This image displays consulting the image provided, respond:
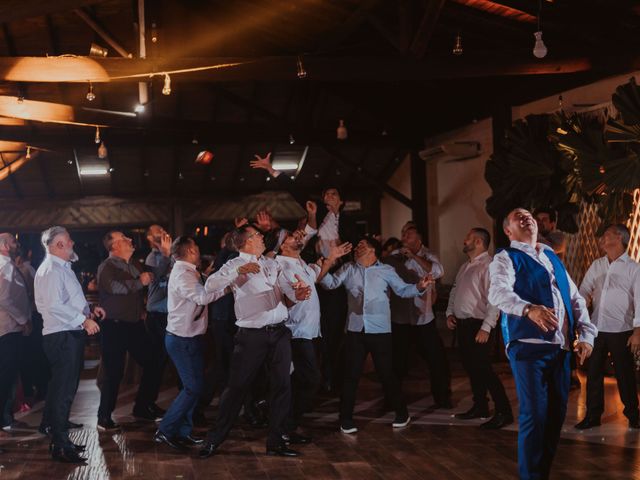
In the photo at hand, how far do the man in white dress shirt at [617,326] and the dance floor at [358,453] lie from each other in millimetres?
174

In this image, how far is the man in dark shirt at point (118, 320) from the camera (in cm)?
662

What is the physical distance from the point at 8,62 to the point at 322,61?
2.89 m

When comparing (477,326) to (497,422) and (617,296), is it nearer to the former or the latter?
(497,422)

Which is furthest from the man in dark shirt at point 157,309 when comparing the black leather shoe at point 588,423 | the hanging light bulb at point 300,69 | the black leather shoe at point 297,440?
the black leather shoe at point 588,423

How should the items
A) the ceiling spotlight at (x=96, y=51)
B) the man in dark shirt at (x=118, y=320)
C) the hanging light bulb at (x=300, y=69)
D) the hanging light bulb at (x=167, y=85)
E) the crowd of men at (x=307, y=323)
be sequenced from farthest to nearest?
the ceiling spotlight at (x=96, y=51) < the hanging light bulb at (x=300, y=69) < the hanging light bulb at (x=167, y=85) < the man in dark shirt at (x=118, y=320) < the crowd of men at (x=307, y=323)

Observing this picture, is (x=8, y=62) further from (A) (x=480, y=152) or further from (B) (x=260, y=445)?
(A) (x=480, y=152)

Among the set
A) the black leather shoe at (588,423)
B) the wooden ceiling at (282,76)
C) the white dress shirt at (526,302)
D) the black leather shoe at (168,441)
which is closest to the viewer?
the white dress shirt at (526,302)

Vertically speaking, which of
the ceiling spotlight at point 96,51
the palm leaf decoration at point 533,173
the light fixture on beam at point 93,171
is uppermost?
the ceiling spotlight at point 96,51

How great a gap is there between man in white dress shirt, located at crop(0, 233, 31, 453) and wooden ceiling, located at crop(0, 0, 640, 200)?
185cm

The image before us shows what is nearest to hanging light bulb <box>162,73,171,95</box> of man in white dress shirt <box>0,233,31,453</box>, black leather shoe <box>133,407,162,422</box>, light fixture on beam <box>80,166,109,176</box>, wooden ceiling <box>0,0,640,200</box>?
wooden ceiling <box>0,0,640,200</box>

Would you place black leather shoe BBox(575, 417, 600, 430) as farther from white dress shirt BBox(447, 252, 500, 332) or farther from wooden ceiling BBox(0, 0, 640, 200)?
wooden ceiling BBox(0, 0, 640, 200)

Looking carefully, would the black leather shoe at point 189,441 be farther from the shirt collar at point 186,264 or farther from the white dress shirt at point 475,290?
the white dress shirt at point 475,290

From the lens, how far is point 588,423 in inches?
244

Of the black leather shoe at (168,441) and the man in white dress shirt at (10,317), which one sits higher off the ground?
the man in white dress shirt at (10,317)
